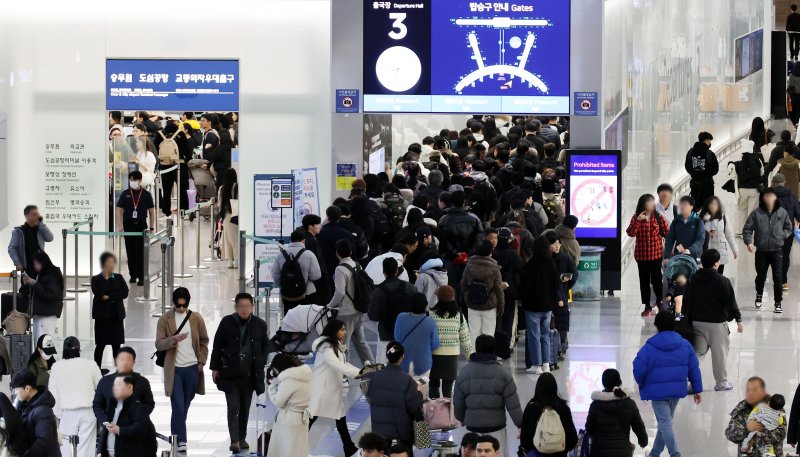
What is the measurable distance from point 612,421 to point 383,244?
23.8 ft

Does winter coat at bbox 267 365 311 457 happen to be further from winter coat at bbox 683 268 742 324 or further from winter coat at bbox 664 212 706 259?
winter coat at bbox 664 212 706 259

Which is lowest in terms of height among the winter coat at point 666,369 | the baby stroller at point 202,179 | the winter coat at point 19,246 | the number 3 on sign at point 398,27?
the winter coat at point 666,369

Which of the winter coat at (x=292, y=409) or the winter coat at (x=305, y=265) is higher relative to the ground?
the winter coat at (x=305, y=265)

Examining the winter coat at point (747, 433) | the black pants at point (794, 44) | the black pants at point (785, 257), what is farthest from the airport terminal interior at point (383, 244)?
the black pants at point (794, 44)

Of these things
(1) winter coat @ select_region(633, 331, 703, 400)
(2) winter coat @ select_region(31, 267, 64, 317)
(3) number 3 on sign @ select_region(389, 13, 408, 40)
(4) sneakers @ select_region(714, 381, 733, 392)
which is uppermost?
(3) number 3 on sign @ select_region(389, 13, 408, 40)

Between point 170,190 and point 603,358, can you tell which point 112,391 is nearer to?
point 603,358

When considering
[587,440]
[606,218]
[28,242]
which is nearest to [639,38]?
[606,218]

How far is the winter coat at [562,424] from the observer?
34.7ft

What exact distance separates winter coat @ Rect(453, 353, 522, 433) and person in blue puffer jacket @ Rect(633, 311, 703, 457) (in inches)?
50.8

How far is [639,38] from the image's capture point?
23.0 meters

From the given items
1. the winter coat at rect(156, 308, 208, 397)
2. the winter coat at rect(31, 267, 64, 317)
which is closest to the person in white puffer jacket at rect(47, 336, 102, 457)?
the winter coat at rect(156, 308, 208, 397)

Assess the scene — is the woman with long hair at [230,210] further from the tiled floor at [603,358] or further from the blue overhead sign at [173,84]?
the blue overhead sign at [173,84]

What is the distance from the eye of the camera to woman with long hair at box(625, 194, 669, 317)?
1760 centimetres

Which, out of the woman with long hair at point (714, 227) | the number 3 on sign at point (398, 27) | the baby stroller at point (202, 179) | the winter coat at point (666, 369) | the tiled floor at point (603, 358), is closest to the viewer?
the winter coat at point (666, 369)
